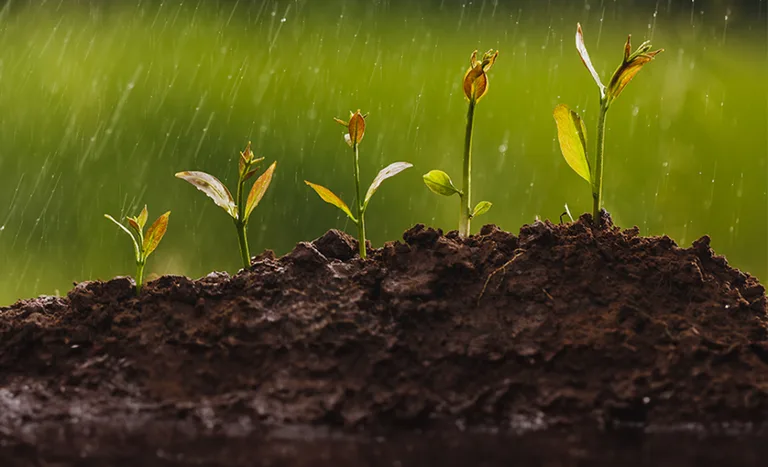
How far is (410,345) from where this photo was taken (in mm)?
1018

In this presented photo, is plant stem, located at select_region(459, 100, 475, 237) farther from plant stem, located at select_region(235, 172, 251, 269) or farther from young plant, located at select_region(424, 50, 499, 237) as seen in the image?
plant stem, located at select_region(235, 172, 251, 269)

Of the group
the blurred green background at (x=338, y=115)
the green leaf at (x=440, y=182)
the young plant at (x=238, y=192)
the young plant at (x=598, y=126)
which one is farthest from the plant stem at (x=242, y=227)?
the blurred green background at (x=338, y=115)

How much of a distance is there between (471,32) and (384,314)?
7.63 ft

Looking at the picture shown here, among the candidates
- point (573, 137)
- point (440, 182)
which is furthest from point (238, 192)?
point (573, 137)

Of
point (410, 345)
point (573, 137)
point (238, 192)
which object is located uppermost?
point (573, 137)

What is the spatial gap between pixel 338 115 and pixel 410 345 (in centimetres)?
208

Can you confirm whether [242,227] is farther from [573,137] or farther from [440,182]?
[573,137]

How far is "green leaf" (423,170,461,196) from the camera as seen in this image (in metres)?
1.27

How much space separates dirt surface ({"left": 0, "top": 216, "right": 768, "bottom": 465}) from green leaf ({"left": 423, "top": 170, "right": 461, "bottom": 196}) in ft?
0.43

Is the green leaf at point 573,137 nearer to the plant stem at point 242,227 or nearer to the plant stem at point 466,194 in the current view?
the plant stem at point 466,194

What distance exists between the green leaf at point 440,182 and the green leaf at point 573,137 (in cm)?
20

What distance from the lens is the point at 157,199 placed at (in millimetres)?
2654

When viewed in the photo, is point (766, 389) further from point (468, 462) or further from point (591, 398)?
point (468, 462)

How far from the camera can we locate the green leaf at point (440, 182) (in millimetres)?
1267
